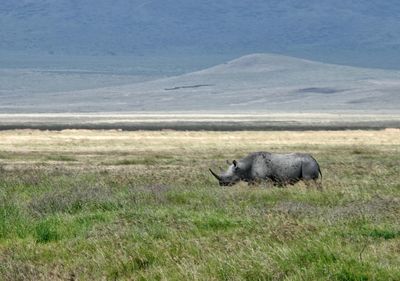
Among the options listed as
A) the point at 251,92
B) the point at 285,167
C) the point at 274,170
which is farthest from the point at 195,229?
the point at 251,92

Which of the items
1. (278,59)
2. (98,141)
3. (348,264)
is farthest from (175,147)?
(278,59)

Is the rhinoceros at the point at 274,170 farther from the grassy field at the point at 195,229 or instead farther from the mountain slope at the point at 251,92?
A: the mountain slope at the point at 251,92

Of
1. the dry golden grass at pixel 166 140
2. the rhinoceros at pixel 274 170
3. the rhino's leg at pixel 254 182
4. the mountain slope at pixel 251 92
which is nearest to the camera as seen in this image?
the rhino's leg at pixel 254 182

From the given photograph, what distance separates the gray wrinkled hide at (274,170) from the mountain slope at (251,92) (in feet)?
325

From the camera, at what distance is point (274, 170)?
802 inches

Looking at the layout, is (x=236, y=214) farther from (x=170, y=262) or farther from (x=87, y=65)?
(x=87, y=65)

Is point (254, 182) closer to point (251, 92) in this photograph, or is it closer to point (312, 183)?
point (312, 183)

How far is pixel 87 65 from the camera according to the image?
192000 millimetres

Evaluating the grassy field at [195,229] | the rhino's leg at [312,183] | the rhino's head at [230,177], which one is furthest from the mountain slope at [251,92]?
the grassy field at [195,229]

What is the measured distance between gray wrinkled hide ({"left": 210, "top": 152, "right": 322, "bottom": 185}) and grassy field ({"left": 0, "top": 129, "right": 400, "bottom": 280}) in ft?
2.00

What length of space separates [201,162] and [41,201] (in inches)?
635

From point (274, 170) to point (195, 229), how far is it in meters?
8.16

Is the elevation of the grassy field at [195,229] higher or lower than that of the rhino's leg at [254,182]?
higher

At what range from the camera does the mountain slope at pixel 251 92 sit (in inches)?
5064
